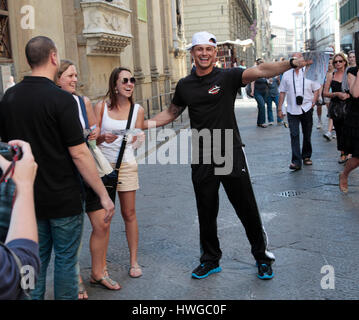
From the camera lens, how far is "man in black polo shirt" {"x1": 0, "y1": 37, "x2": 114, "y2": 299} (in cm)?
291

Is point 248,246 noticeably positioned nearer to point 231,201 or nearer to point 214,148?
point 231,201

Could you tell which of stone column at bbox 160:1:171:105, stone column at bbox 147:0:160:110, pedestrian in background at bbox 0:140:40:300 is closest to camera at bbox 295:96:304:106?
pedestrian in background at bbox 0:140:40:300

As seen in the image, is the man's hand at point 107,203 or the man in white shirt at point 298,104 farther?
the man in white shirt at point 298,104

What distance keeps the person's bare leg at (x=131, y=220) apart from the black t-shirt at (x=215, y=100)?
69cm

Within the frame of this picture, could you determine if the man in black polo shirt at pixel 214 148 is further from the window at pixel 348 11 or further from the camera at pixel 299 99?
the window at pixel 348 11

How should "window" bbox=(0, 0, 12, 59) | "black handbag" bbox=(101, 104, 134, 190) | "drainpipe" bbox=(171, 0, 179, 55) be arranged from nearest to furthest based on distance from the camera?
1. "black handbag" bbox=(101, 104, 134, 190)
2. "window" bbox=(0, 0, 12, 59)
3. "drainpipe" bbox=(171, 0, 179, 55)

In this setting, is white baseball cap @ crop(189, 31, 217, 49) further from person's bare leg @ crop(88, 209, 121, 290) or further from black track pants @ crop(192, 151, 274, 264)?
A: person's bare leg @ crop(88, 209, 121, 290)

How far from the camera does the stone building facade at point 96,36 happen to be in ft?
28.7

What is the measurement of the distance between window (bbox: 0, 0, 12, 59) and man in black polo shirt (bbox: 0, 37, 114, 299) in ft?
19.1

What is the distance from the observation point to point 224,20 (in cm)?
3538

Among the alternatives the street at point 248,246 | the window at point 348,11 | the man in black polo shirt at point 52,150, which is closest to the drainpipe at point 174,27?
the street at point 248,246

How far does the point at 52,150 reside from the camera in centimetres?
297
